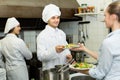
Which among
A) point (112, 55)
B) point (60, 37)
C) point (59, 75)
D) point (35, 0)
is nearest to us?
point (112, 55)

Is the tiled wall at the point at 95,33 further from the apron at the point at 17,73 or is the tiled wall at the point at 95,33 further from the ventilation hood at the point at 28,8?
the apron at the point at 17,73

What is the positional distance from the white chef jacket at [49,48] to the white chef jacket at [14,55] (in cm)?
72

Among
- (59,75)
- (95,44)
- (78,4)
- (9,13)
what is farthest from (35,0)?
(59,75)

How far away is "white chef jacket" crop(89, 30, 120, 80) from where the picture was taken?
1331 millimetres

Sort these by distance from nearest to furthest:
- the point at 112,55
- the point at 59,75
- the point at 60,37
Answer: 1. the point at 112,55
2. the point at 59,75
3. the point at 60,37

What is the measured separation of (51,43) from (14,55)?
83cm

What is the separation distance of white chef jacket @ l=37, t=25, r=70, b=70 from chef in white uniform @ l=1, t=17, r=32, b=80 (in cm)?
72

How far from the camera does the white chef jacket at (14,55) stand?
9.10 feet

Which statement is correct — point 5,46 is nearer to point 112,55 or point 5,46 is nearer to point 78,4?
point 78,4

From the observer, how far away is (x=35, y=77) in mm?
3395

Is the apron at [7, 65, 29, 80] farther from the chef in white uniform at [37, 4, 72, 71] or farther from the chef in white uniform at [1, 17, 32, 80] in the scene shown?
the chef in white uniform at [37, 4, 72, 71]

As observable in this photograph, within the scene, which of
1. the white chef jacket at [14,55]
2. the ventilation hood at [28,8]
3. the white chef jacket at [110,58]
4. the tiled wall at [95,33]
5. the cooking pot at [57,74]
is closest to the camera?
the white chef jacket at [110,58]

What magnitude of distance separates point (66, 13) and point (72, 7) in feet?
0.54

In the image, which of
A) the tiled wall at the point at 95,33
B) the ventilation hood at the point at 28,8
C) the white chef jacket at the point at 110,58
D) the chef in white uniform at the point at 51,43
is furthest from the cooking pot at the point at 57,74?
the tiled wall at the point at 95,33
